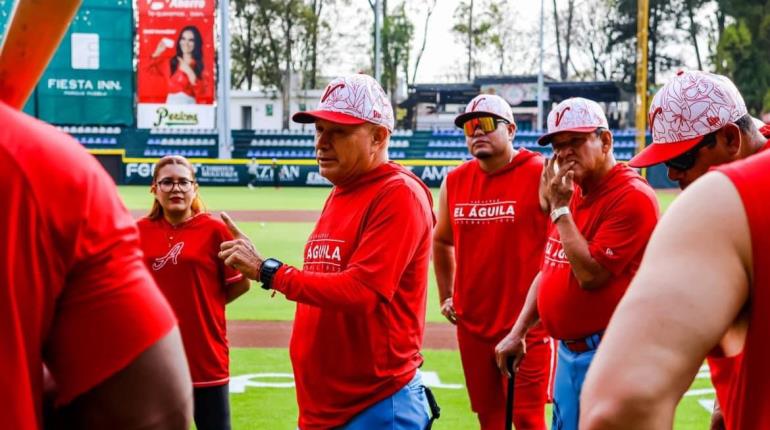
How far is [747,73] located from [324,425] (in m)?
52.6

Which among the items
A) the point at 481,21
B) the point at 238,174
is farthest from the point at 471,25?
the point at 238,174

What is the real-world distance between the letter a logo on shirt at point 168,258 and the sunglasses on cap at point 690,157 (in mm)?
3410

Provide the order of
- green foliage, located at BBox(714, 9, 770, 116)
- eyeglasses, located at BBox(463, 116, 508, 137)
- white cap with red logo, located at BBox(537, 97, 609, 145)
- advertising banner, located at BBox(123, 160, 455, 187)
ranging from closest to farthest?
white cap with red logo, located at BBox(537, 97, 609, 145)
eyeglasses, located at BBox(463, 116, 508, 137)
advertising banner, located at BBox(123, 160, 455, 187)
green foliage, located at BBox(714, 9, 770, 116)

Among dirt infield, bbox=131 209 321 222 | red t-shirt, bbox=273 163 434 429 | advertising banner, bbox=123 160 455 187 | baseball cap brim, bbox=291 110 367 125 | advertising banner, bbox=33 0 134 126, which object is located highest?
advertising banner, bbox=33 0 134 126

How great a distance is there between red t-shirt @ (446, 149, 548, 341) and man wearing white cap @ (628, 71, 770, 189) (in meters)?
3.08

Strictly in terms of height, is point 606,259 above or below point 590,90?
below

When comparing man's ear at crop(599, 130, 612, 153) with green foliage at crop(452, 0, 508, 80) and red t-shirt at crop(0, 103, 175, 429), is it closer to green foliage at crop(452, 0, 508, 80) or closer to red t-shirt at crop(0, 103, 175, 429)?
red t-shirt at crop(0, 103, 175, 429)

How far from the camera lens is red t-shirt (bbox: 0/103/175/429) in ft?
4.66

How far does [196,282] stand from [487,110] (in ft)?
7.24

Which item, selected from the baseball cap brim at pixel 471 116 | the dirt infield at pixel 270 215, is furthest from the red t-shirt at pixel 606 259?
the dirt infield at pixel 270 215

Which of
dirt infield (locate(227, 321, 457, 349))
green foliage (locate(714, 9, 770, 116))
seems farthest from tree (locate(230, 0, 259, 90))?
dirt infield (locate(227, 321, 457, 349))

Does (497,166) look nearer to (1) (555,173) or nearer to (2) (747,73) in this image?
(1) (555,173)

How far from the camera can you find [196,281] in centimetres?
531

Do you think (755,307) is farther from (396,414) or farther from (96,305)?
(396,414)
